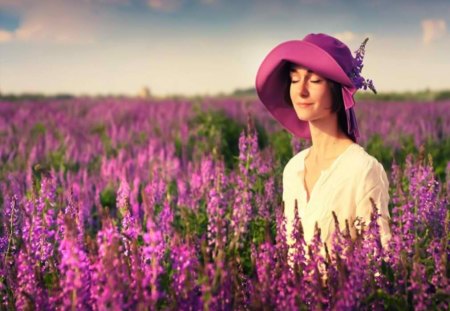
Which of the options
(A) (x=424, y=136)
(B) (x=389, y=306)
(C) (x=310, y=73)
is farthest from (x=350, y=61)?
(A) (x=424, y=136)

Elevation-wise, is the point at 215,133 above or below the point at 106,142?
above

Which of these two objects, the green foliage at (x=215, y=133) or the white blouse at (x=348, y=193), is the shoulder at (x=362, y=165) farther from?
the green foliage at (x=215, y=133)

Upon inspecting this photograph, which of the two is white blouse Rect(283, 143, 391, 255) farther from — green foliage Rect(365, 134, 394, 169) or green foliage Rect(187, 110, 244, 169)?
green foliage Rect(187, 110, 244, 169)

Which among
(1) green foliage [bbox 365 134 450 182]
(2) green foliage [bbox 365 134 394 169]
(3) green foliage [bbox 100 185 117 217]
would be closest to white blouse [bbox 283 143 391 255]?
(3) green foliage [bbox 100 185 117 217]

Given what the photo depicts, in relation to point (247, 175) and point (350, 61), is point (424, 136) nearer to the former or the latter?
point (247, 175)

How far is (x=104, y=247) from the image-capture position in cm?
182

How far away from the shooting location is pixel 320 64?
2.91m

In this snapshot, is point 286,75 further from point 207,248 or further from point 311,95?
point 207,248

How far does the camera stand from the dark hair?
307 centimetres

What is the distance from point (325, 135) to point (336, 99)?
0.63 feet

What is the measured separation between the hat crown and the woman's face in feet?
0.44

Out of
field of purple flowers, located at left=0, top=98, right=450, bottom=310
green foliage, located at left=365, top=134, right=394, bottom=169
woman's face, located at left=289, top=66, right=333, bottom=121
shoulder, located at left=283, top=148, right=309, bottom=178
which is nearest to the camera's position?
field of purple flowers, located at left=0, top=98, right=450, bottom=310

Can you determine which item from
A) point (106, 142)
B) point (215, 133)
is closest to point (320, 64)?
point (215, 133)

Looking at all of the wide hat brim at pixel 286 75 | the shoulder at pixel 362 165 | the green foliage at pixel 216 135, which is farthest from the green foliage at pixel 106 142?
the shoulder at pixel 362 165
